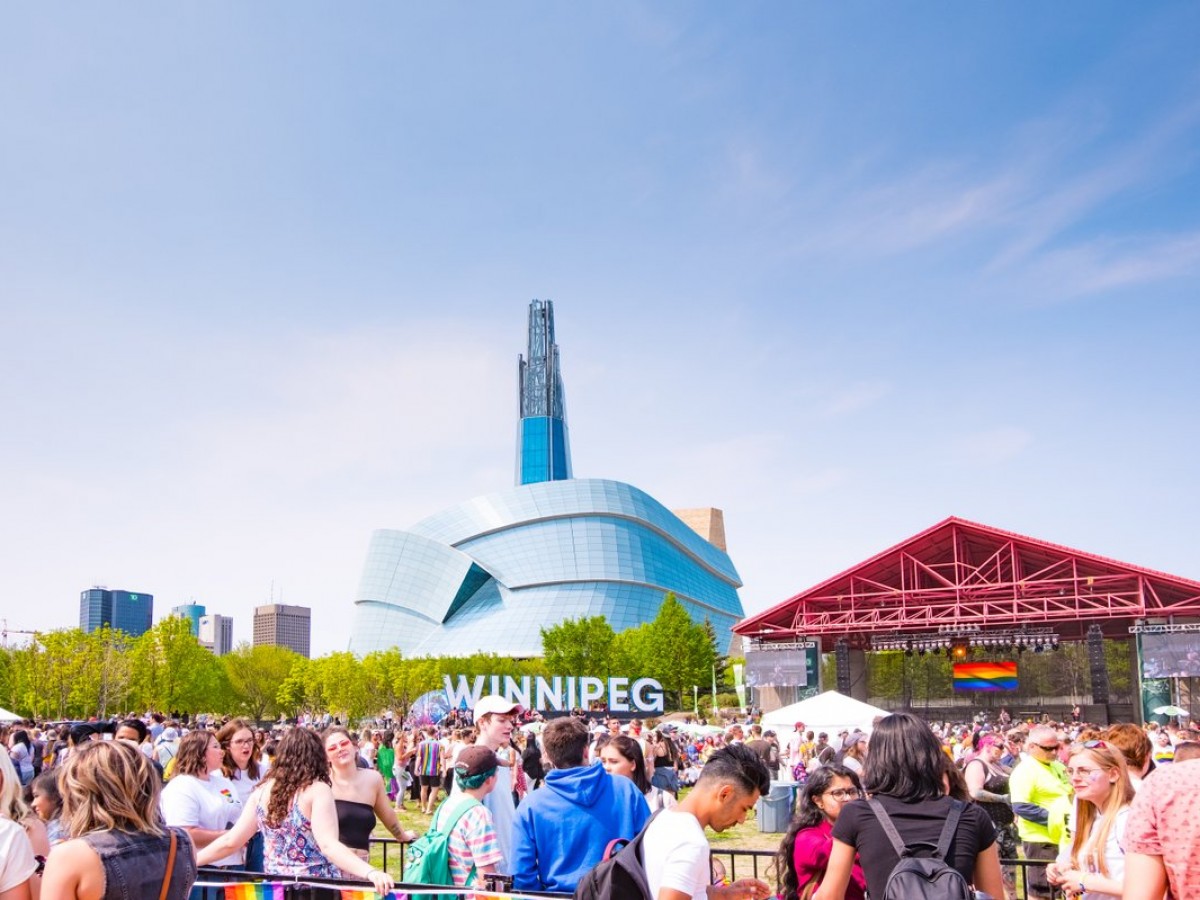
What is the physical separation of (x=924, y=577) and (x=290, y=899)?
1458 inches

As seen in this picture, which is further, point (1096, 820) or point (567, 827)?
point (1096, 820)

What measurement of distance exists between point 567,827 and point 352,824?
1395 mm

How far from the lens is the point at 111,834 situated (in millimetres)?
3486

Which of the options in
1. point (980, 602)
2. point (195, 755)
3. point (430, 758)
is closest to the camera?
point (195, 755)

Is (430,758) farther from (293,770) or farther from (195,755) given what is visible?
(293,770)

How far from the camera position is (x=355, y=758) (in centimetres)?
573

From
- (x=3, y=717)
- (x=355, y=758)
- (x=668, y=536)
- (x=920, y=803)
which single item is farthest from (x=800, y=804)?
(x=668, y=536)

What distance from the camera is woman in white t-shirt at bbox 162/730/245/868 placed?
5.70 meters

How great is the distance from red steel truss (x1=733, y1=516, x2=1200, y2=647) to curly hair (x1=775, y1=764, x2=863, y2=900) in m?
33.0

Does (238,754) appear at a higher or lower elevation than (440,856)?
higher

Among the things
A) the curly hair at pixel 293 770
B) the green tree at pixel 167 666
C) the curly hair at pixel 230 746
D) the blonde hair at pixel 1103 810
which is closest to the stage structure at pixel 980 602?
the green tree at pixel 167 666

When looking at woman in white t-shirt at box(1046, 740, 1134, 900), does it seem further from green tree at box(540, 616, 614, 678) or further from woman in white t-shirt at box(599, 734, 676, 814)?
green tree at box(540, 616, 614, 678)

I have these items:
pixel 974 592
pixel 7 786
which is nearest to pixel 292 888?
pixel 7 786

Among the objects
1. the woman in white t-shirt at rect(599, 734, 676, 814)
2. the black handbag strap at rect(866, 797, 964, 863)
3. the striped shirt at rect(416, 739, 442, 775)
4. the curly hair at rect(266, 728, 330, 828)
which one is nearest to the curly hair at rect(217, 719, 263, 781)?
the curly hair at rect(266, 728, 330, 828)
